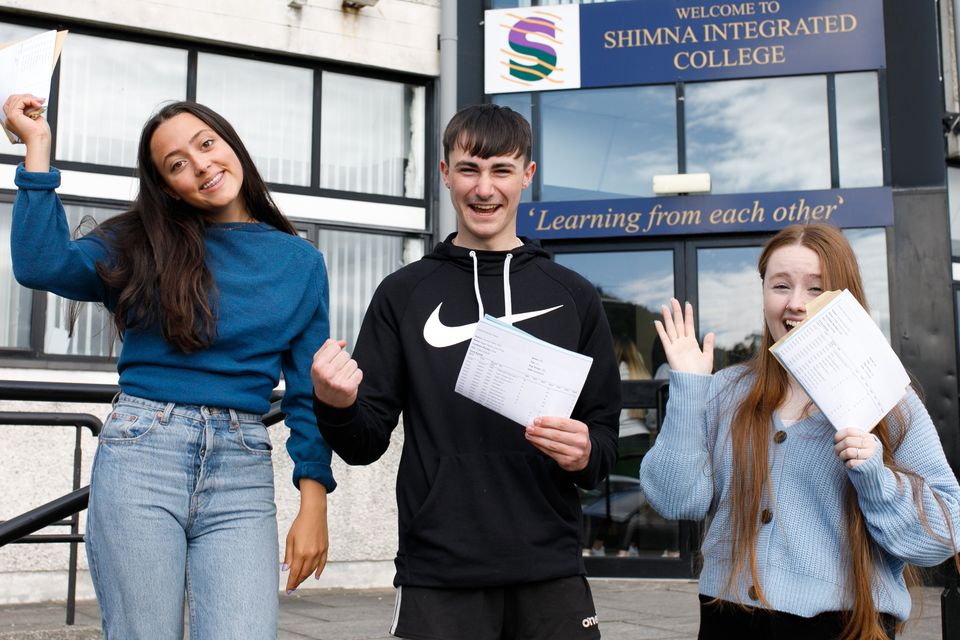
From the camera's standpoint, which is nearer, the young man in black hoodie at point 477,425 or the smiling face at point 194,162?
the young man in black hoodie at point 477,425

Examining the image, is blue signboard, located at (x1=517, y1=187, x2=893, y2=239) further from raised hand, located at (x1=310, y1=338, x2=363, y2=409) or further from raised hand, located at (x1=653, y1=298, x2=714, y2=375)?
raised hand, located at (x1=310, y1=338, x2=363, y2=409)

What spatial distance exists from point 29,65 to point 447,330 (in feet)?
3.50

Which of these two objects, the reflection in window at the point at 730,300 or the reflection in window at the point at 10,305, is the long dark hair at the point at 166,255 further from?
the reflection in window at the point at 730,300

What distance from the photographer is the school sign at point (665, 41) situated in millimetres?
8453

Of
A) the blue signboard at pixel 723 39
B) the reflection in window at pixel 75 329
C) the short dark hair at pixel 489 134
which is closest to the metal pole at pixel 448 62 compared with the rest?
the blue signboard at pixel 723 39

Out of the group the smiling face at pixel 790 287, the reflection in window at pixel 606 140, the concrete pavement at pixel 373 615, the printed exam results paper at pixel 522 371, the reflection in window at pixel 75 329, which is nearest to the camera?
the printed exam results paper at pixel 522 371

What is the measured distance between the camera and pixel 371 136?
8.64m

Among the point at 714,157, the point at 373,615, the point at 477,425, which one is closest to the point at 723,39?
the point at 714,157

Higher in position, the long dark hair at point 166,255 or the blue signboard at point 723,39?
the blue signboard at point 723,39

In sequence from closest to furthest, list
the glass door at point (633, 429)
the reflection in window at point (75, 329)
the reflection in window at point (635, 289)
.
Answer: the reflection in window at point (75, 329)
the glass door at point (633, 429)
the reflection in window at point (635, 289)

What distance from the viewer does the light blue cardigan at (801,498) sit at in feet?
7.07

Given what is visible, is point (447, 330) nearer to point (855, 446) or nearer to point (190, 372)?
point (190, 372)

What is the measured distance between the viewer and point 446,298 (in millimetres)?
2426

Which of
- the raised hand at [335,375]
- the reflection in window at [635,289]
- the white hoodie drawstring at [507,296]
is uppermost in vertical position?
the reflection in window at [635,289]
